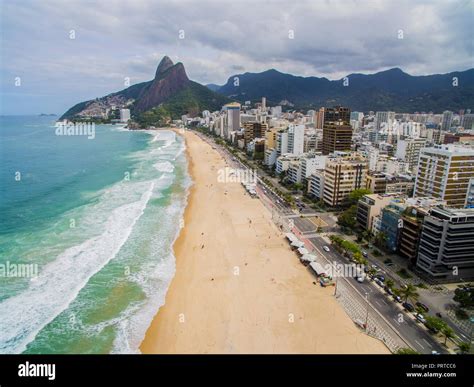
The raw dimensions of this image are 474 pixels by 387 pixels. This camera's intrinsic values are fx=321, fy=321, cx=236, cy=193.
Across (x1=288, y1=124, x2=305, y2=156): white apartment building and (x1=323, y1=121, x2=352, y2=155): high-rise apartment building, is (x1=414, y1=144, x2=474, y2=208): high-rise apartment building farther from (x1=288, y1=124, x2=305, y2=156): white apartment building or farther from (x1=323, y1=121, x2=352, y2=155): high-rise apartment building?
(x1=288, y1=124, x2=305, y2=156): white apartment building

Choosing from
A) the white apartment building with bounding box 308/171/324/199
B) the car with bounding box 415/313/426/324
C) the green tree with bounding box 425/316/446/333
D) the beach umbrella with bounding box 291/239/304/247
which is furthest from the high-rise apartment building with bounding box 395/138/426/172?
the green tree with bounding box 425/316/446/333

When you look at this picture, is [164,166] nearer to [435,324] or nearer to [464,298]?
[464,298]

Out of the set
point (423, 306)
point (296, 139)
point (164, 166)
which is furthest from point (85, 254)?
point (296, 139)
